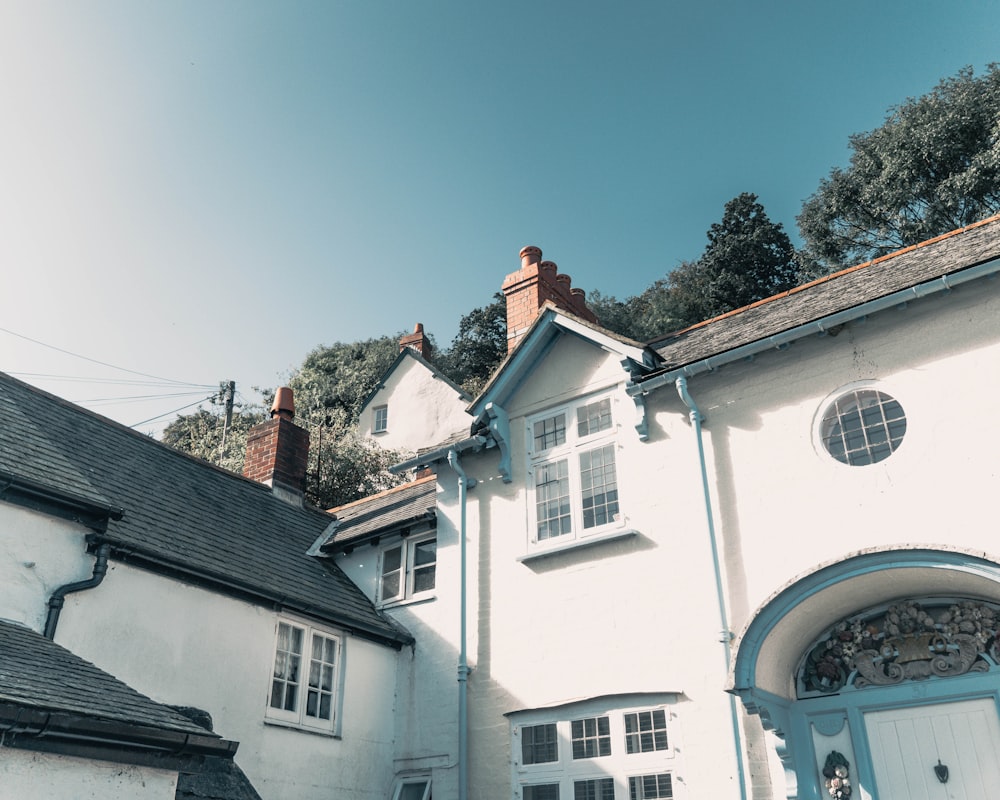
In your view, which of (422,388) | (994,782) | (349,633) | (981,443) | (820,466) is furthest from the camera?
(422,388)

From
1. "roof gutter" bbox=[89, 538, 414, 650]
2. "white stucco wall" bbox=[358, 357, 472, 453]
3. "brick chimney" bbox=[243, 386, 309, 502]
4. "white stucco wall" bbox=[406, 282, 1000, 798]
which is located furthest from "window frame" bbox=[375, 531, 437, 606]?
"white stucco wall" bbox=[358, 357, 472, 453]

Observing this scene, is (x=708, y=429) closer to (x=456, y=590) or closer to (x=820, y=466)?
(x=820, y=466)

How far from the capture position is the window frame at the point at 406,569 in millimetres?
15328

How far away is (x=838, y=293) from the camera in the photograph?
41.1 feet

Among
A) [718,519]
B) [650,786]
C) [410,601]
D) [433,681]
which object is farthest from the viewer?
[410,601]

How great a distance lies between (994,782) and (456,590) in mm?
7910

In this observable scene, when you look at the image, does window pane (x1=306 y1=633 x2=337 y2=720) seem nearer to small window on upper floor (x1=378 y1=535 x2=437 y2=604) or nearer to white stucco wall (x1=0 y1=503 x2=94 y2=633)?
small window on upper floor (x1=378 y1=535 x2=437 y2=604)

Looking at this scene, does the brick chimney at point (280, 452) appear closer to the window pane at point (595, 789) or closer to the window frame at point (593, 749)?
the window frame at point (593, 749)

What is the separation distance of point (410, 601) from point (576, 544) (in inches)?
146

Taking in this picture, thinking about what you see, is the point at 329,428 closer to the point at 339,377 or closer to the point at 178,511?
the point at 339,377

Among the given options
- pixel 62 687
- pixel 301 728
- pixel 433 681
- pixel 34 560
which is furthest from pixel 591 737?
pixel 34 560

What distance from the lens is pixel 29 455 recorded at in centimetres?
1133

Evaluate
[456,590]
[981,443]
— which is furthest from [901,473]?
[456,590]

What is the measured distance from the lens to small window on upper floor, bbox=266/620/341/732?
42.4 ft
